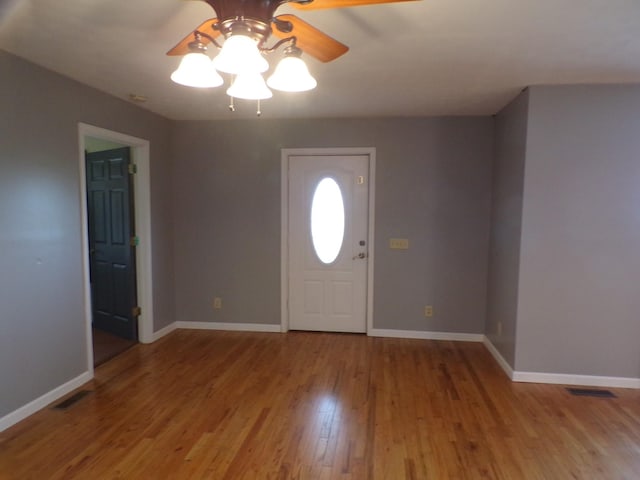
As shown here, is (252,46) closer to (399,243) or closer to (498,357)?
(399,243)

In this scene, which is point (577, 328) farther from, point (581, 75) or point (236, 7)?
point (236, 7)

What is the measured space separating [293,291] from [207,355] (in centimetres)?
119

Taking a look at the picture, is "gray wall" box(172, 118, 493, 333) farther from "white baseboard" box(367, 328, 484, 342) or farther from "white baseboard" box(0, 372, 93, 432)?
"white baseboard" box(0, 372, 93, 432)

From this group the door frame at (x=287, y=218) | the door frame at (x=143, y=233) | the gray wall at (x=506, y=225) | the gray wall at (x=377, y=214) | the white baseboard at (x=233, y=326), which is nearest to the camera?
the gray wall at (x=506, y=225)

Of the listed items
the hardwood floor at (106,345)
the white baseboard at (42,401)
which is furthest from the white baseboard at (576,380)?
the hardwood floor at (106,345)

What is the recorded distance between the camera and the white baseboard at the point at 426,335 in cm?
425


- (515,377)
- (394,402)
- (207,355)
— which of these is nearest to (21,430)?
(207,355)

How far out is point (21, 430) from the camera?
250 centimetres

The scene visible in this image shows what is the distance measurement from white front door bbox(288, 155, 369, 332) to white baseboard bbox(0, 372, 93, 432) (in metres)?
2.16

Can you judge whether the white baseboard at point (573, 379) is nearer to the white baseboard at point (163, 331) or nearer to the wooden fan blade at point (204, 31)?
the wooden fan blade at point (204, 31)

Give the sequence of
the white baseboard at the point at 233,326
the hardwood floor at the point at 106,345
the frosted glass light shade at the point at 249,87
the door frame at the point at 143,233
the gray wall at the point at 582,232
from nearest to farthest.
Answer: the frosted glass light shade at the point at 249,87
the gray wall at the point at 582,232
the hardwood floor at the point at 106,345
the door frame at the point at 143,233
the white baseboard at the point at 233,326

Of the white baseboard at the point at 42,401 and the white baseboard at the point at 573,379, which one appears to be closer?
the white baseboard at the point at 42,401

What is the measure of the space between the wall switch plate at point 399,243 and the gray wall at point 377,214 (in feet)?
0.18

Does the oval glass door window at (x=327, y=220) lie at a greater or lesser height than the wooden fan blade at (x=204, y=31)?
lesser
